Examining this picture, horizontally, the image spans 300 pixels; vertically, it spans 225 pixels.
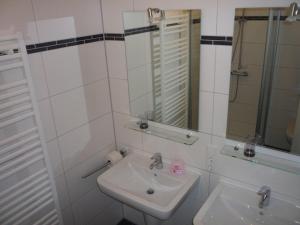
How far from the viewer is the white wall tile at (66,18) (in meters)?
1.60

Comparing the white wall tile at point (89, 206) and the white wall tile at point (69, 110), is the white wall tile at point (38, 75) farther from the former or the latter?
the white wall tile at point (89, 206)

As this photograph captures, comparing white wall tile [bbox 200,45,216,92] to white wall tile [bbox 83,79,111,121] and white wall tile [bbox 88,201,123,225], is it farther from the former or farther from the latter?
white wall tile [bbox 88,201,123,225]

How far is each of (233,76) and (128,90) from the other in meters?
0.81

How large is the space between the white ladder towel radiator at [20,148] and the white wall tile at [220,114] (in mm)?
1087

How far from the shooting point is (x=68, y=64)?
71.2 inches

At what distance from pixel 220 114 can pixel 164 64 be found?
0.56 meters

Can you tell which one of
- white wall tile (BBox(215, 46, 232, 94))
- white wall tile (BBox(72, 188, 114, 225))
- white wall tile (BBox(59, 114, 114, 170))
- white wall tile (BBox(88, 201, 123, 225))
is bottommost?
white wall tile (BBox(88, 201, 123, 225))

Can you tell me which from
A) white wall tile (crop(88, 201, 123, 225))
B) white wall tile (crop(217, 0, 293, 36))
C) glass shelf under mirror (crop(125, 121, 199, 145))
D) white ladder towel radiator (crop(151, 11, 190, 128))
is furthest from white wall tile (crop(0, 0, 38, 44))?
white wall tile (crop(88, 201, 123, 225))

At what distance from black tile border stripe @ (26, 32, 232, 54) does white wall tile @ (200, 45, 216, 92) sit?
41mm

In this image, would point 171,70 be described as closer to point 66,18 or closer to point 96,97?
point 96,97

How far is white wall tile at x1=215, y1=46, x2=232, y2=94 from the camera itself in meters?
1.57

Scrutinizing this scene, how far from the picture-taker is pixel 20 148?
5.25ft

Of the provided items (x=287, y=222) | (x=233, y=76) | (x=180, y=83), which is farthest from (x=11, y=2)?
(x=287, y=222)

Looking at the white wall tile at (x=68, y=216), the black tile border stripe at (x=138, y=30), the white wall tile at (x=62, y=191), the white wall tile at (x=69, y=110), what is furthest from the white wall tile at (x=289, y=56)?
the white wall tile at (x=68, y=216)
